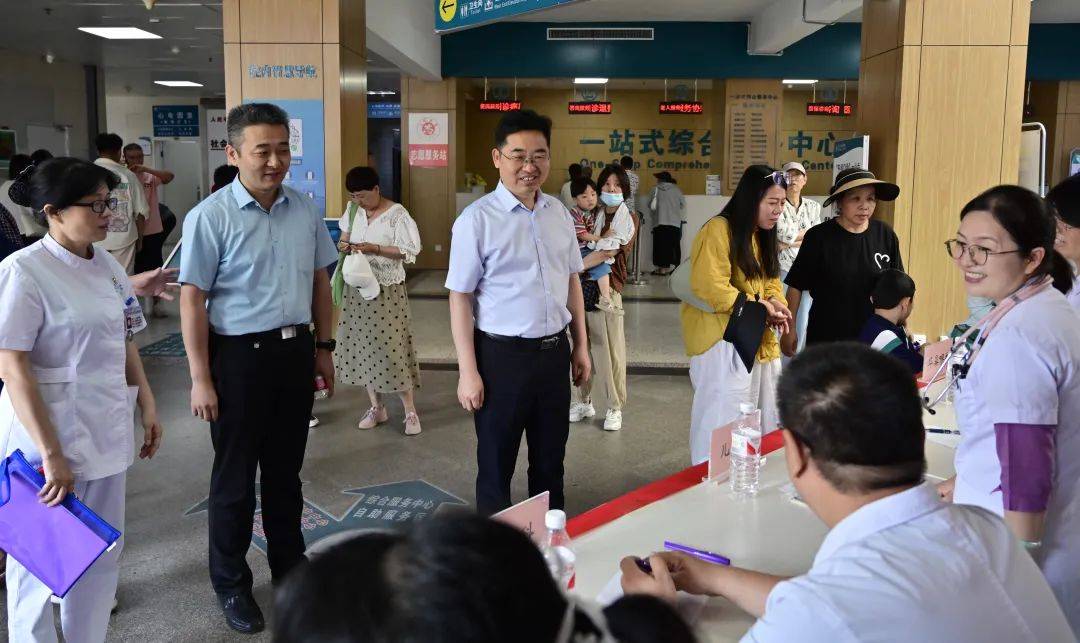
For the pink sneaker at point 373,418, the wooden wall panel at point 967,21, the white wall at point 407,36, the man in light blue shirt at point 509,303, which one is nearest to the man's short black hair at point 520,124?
the man in light blue shirt at point 509,303

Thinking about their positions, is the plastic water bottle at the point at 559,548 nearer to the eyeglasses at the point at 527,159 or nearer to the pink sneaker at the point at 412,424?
the eyeglasses at the point at 527,159

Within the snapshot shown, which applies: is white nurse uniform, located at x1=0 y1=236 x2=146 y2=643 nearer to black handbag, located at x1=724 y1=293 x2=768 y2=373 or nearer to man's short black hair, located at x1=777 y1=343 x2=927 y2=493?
man's short black hair, located at x1=777 y1=343 x2=927 y2=493

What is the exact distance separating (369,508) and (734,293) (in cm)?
188

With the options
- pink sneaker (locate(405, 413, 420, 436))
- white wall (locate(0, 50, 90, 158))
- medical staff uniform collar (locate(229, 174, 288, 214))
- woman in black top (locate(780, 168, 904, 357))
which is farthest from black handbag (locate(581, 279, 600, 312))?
white wall (locate(0, 50, 90, 158))

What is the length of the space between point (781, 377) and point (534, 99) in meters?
16.0

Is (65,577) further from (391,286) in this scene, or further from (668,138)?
(668,138)

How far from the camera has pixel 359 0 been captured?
623 centimetres

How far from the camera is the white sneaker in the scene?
5227 millimetres

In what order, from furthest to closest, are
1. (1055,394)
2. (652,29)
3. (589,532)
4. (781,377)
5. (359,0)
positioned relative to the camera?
(652,29) → (359,0) → (589,532) → (1055,394) → (781,377)

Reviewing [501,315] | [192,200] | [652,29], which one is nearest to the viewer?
[501,315]

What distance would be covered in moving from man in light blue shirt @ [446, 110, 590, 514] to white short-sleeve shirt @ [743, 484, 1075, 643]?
1.77 meters

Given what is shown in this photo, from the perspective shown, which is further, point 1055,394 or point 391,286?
point 391,286

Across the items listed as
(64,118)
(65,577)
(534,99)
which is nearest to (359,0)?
(65,577)

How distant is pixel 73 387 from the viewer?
2203mm
